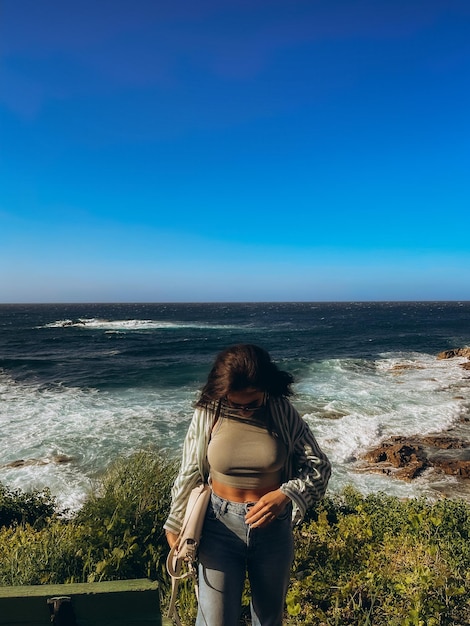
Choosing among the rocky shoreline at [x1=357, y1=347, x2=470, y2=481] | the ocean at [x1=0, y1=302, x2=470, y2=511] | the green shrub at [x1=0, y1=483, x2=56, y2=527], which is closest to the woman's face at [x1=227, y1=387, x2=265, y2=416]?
the green shrub at [x1=0, y1=483, x2=56, y2=527]

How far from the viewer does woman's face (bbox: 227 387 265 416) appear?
221cm

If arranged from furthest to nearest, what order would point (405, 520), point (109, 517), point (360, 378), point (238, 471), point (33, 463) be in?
point (360, 378), point (33, 463), point (405, 520), point (109, 517), point (238, 471)

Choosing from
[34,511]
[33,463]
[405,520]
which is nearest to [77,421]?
[33,463]

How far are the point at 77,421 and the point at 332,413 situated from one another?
928cm

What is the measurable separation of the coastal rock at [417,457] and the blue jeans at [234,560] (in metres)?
9.67

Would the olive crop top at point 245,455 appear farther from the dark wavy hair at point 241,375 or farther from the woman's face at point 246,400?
the dark wavy hair at point 241,375

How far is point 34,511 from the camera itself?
6270mm

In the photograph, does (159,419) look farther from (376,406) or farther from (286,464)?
(286,464)

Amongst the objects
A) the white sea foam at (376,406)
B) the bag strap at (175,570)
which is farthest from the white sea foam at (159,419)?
the bag strap at (175,570)

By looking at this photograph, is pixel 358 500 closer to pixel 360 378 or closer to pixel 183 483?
pixel 183 483

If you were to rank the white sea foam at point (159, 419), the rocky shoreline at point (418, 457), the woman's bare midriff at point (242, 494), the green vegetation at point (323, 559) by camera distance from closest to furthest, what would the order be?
the woman's bare midriff at point (242, 494) → the green vegetation at point (323, 559) → the white sea foam at point (159, 419) → the rocky shoreline at point (418, 457)

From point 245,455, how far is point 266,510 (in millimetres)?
280

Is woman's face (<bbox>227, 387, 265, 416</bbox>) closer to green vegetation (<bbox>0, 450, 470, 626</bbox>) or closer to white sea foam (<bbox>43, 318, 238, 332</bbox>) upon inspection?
green vegetation (<bbox>0, 450, 470, 626</bbox>)

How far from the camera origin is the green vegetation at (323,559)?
3.28m
